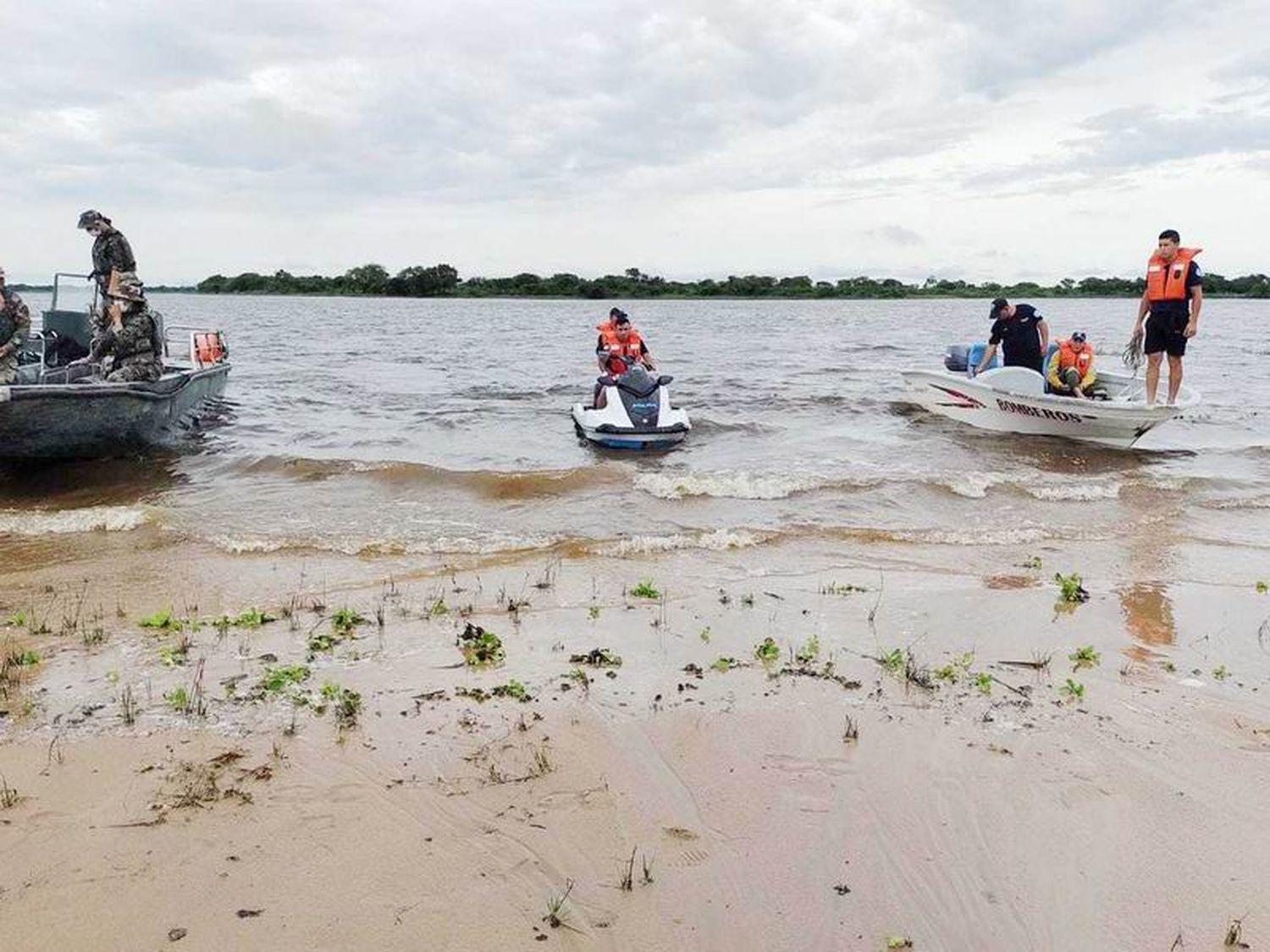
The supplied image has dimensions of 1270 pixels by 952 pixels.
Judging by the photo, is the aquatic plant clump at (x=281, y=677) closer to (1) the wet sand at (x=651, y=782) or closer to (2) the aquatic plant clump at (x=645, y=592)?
(1) the wet sand at (x=651, y=782)

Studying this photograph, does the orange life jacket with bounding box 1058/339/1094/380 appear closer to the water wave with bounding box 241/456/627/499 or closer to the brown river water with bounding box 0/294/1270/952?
the brown river water with bounding box 0/294/1270/952

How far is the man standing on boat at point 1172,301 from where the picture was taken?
10992 millimetres

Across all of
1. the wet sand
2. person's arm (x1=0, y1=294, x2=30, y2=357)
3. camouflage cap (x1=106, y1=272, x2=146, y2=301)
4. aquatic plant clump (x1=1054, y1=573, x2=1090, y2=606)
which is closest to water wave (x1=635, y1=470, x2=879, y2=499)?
aquatic plant clump (x1=1054, y1=573, x2=1090, y2=606)

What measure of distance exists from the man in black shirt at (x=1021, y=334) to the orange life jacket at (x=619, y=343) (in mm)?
4756

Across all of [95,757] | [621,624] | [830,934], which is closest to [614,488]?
[621,624]

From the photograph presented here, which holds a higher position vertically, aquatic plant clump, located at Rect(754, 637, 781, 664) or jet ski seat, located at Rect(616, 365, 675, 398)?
jet ski seat, located at Rect(616, 365, 675, 398)

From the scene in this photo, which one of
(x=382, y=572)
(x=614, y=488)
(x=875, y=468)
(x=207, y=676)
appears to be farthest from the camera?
(x=875, y=468)

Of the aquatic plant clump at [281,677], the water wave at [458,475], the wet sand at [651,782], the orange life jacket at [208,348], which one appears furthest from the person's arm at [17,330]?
the aquatic plant clump at [281,677]

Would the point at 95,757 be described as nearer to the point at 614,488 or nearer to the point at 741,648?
the point at 741,648

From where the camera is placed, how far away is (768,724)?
4051 mm

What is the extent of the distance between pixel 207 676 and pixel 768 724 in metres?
2.52

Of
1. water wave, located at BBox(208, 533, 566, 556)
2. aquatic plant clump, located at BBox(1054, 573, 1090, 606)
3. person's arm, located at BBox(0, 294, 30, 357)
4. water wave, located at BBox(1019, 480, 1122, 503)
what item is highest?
person's arm, located at BBox(0, 294, 30, 357)

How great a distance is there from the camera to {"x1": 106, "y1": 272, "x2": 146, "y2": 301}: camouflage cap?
9766 mm

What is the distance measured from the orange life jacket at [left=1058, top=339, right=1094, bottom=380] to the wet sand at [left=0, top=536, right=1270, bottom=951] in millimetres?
7798
